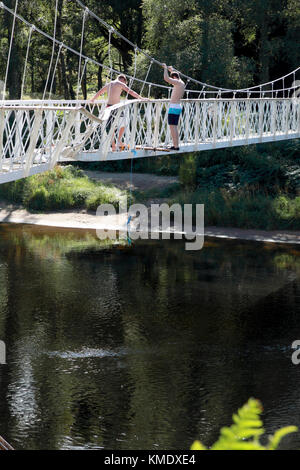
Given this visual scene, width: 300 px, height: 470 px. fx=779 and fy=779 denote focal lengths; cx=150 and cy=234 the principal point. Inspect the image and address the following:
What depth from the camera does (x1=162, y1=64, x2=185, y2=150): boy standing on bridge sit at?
474 inches

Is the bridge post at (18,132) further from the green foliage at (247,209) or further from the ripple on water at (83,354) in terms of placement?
the green foliage at (247,209)

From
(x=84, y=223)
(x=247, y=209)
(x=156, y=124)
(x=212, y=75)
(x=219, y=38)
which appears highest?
(x=219, y=38)

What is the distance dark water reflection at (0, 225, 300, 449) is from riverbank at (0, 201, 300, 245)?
1541 mm

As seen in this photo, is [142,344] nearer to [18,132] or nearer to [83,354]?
[83,354]

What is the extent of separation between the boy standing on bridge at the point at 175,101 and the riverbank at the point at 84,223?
5905 millimetres

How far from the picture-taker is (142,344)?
10305 millimetres

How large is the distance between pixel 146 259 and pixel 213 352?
6.20m

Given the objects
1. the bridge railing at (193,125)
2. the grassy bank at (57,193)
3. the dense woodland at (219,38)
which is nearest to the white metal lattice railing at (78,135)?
the bridge railing at (193,125)

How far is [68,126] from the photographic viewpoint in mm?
9734

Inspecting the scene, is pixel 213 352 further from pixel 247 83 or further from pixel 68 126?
pixel 247 83

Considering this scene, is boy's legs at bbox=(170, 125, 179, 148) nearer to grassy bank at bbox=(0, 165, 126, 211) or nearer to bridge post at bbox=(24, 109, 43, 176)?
bridge post at bbox=(24, 109, 43, 176)

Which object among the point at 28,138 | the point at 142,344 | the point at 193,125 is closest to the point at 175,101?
the point at 193,125

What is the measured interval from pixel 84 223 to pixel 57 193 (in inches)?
60.7
